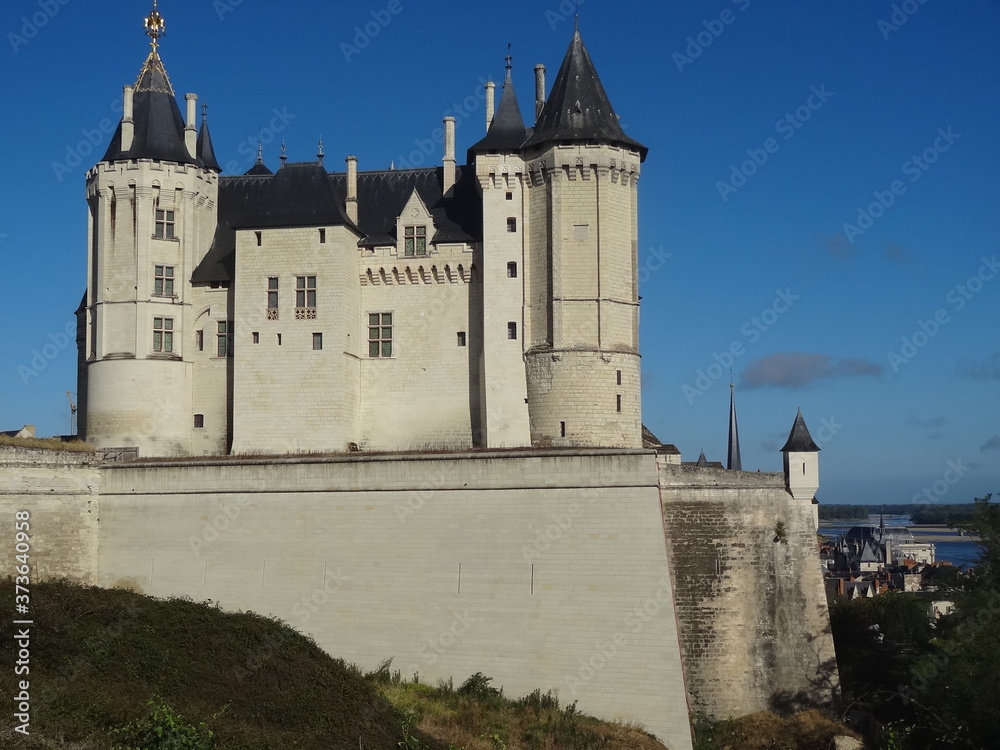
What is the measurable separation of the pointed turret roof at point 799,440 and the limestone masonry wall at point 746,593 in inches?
35.8

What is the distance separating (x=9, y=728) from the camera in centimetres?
1683

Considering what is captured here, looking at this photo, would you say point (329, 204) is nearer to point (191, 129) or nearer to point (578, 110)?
point (191, 129)

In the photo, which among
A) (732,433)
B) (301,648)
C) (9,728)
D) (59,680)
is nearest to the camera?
(9,728)

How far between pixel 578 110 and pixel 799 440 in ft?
39.5

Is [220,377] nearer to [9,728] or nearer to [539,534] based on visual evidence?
[539,534]

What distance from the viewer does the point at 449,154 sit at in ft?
121

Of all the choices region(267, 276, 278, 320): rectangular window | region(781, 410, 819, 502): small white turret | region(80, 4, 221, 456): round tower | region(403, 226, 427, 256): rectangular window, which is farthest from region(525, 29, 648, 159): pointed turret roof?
region(80, 4, 221, 456): round tower

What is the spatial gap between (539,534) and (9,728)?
540 inches

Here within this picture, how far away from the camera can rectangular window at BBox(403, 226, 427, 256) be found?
35344mm

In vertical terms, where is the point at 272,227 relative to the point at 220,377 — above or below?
above

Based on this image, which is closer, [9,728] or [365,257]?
[9,728]

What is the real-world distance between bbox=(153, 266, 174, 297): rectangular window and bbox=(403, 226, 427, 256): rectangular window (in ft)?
25.2

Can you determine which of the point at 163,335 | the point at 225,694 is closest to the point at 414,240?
the point at 163,335

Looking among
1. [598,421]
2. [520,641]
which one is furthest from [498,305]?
[520,641]
